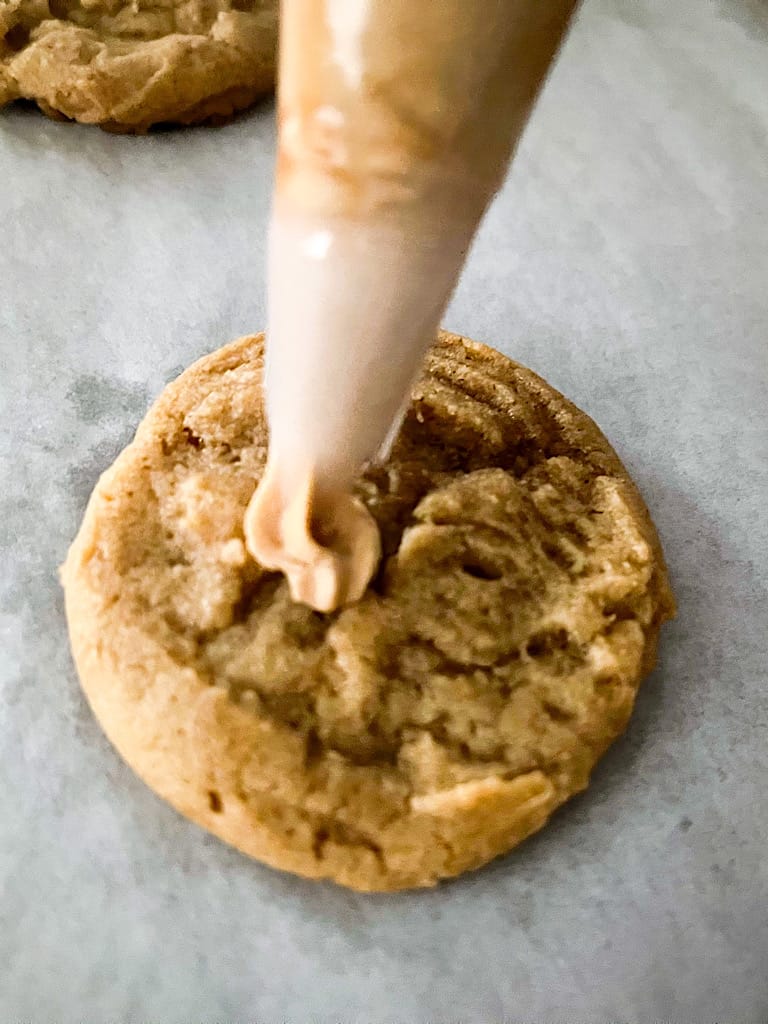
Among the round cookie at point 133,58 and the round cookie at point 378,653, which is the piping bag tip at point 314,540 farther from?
the round cookie at point 133,58

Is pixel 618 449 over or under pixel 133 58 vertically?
under

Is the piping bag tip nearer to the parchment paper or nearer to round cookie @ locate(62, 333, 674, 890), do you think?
round cookie @ locate(62, 333, 674, 890)

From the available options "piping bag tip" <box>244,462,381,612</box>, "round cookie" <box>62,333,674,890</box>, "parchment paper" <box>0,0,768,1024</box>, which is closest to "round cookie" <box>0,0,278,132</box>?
"parchment paper" <box>0,0,768,1024</box>

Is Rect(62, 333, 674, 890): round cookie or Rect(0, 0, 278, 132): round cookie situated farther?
Rect(0, 0, 278, 132): round cookie

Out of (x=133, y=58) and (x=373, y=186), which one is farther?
(x=133, y=58)

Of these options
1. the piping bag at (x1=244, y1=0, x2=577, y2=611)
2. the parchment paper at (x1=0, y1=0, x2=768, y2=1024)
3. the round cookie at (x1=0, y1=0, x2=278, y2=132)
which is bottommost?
the parchment paper at (x1=0, y1=0, x2=768, y2=1024)

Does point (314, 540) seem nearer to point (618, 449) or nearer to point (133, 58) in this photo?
point (618, 449)

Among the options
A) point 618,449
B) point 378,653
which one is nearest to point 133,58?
point 618,449

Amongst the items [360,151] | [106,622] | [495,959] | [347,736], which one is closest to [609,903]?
[495,959]
